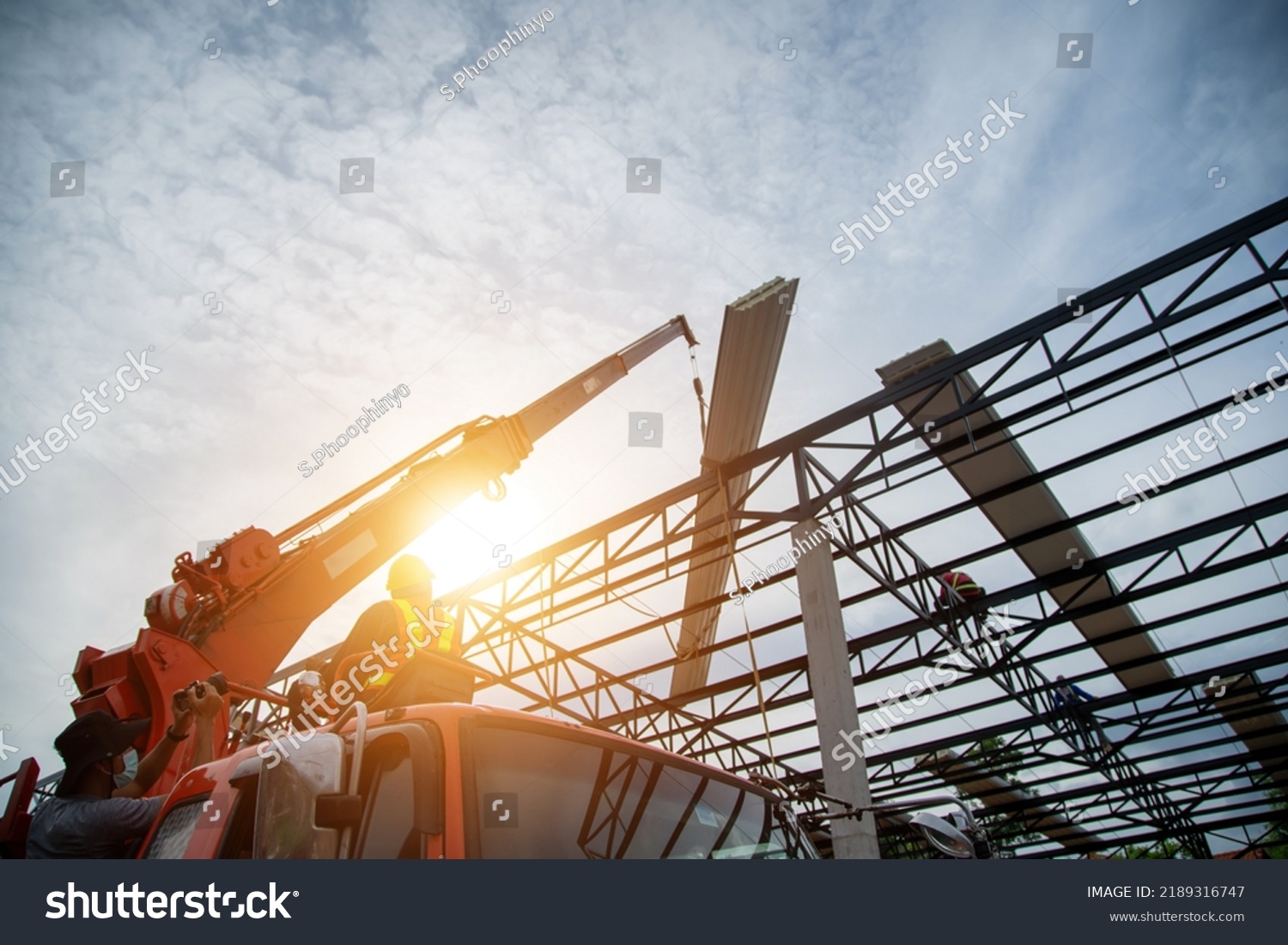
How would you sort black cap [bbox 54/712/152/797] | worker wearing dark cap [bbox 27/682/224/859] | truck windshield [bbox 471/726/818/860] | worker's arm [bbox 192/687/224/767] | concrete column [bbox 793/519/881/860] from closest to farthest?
1. truck windshield [bbox 471/726/818/860]
2. worker wearing dark cap [bbox 27/682/224/859]
3. black cap [bbox 54/712/152/797]
4. worker's arm [bbox 192/687/224/767]
5. concrete column [bbox 793/519/881/860]

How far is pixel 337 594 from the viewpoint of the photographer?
23.5 ft

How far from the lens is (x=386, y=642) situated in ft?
13.2

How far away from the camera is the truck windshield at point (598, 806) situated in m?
2.72

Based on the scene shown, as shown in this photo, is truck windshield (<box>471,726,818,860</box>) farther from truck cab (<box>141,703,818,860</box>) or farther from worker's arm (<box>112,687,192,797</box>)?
worker's arm (<box>112,687,192,797</box>)

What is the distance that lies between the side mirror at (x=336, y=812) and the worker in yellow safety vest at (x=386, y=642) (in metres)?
1.13

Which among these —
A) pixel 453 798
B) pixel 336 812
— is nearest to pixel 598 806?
pixel 453 798

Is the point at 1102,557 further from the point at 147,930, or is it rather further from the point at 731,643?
the point at 147,930

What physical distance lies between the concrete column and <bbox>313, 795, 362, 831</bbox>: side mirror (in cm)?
599

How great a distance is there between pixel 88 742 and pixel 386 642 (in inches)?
61.4

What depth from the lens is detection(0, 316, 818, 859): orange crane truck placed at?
2516 millimetres

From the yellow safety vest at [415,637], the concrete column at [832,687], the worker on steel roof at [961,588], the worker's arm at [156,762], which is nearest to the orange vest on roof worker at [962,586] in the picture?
the worker on steel roof at [961,588]

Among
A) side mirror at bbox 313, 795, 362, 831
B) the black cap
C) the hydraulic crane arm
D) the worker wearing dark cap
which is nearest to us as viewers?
side mirror at bbox 313, 795, 362, 831

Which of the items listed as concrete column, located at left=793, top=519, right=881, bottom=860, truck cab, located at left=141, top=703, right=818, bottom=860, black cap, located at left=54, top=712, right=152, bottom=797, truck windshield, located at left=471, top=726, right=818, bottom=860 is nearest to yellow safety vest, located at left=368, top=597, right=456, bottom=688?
truck cab, located at left=141, top=703, right=818, bottom=860

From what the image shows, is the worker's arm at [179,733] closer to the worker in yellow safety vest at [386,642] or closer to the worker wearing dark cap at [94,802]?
the worker wearing dark cap at [94,802]
